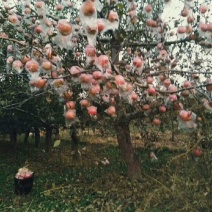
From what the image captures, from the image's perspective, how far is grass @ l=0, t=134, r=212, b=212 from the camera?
3.61m

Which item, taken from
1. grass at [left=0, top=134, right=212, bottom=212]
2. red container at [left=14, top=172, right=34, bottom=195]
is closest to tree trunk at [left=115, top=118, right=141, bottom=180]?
grass at [left=0, top=134, right=212, bottom=212]

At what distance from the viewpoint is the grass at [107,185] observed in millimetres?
3605

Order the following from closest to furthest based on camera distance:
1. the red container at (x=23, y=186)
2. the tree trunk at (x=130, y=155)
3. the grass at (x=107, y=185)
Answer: the grass at (x=107, y=185), the red container at (x=23, y=186), the tree trunk at (x=130, y=155)

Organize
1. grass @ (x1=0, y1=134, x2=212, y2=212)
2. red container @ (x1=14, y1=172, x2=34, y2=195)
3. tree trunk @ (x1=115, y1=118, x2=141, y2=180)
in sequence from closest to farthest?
grass @ (x1=0, y1=134, x2=212, y2=212)
red container @ (x1=14, y1=172, x2=34, y2=195)
tree trunk @ (x1=115, y1=118, x2=141, y2=180)

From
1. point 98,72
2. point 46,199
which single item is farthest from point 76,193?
point 98,72

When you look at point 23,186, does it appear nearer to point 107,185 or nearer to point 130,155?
point 107,185

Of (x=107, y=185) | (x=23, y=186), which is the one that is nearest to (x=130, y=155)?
(x=107, y=185)

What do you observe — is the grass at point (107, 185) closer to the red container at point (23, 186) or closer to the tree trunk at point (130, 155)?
the red container at point (23, 186)

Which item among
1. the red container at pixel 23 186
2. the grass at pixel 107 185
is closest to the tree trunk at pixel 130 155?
the grass at pixel 107 185

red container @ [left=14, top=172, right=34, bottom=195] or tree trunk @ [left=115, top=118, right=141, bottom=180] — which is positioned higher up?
tree trunk @ [left=115, top=118, right=141, bottom=180]

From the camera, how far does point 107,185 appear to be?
35.4 feet

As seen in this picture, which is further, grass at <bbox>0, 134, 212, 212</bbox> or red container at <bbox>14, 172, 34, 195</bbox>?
red container at <bbox>14, 172, 34, 195</bbox>

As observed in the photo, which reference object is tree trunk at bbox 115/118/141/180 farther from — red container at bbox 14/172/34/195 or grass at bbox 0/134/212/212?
red container at bbox 14/172/34/195

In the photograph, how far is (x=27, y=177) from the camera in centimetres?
1073
